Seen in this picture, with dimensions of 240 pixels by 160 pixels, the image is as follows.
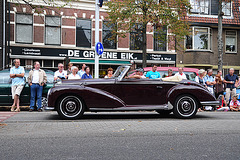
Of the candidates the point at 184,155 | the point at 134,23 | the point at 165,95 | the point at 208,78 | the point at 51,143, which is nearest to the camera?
the point at 184,155

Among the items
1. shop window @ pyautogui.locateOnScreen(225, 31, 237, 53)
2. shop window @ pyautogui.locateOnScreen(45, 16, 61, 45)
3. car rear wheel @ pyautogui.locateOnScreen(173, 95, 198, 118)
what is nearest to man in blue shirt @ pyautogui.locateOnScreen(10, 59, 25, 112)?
car rear wheel @ pyautogui.locateOnScreen(173, 95, 198, 118)

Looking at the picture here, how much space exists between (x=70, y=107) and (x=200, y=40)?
2107 centimetres

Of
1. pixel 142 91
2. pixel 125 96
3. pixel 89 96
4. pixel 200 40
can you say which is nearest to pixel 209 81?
pixel 142 91

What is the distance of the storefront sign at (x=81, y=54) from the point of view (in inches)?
856

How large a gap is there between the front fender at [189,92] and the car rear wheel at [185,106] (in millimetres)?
123

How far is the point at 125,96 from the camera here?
8086 millimetres

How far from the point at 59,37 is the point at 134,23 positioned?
6914mm

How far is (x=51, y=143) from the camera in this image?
16.5ft

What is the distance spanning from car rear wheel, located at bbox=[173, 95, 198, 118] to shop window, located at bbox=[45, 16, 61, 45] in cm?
1646

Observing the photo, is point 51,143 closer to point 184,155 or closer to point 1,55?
point 184,155

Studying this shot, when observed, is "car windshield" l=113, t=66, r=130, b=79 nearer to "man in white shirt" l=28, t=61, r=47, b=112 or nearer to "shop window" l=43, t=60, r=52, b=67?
"man in white shirt" l=28, t=61, r=47, b=112

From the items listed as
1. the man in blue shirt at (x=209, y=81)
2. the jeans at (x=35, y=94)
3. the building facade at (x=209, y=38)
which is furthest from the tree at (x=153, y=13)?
the jeans at (x=35, y=94)

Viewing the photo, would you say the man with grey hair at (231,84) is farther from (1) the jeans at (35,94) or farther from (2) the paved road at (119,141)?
(1) the jeans at (35,94)

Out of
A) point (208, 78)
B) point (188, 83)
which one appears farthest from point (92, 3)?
point (188, 83)
